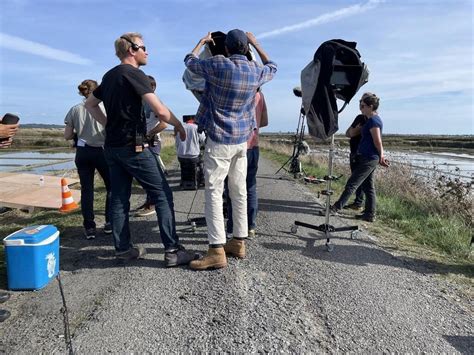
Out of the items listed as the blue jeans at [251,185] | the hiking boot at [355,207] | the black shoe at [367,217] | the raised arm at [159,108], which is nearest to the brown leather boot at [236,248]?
the blue jeans at [251,185]

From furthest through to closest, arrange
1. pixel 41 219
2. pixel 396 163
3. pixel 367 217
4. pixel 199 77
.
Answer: pixel 396 163
pixel 367 217
pixel 41 219
pixel 199 77

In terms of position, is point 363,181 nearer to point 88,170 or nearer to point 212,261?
point 212,261

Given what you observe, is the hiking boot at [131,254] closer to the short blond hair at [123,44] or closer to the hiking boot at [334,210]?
the short blond hair at [123,44]

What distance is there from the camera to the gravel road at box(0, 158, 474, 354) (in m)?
2.57

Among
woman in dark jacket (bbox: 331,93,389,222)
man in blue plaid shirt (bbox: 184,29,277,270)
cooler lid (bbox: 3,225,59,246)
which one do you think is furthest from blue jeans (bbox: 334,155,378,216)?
cooler lid (bbox: 3,225,59,246)

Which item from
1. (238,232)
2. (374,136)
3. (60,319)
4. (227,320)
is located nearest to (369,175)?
(374,136)

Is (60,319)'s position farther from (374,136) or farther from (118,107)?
(374,136)

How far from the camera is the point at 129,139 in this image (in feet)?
12.3

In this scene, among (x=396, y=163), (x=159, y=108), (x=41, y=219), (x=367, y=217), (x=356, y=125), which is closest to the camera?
(x=159, y=108)

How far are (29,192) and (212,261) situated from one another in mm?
6253

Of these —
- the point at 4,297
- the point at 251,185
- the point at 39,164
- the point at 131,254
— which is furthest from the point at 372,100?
the point at 39,164

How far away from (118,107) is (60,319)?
2.06m

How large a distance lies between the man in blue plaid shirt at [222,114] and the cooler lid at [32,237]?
1.43 metres

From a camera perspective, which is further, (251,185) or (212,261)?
(251,185)
